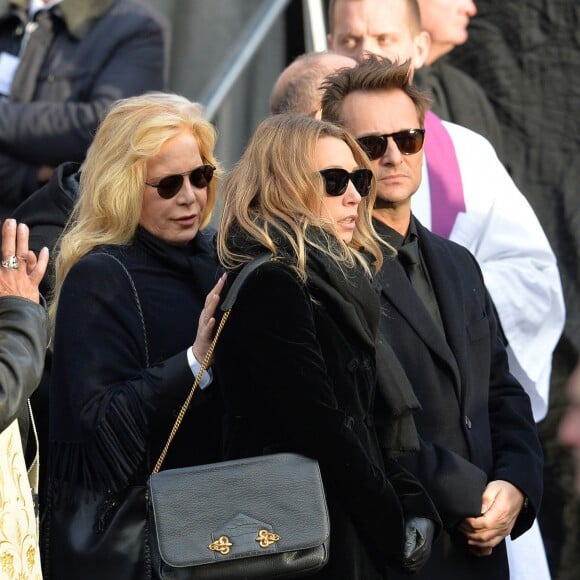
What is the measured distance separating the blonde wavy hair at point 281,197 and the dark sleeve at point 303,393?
98mm

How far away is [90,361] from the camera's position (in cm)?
367

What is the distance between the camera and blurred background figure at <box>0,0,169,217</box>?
17.8ft

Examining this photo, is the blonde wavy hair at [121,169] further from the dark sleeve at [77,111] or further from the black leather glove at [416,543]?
the dark sleeve at [77,111]

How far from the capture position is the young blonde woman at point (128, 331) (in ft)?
11.8

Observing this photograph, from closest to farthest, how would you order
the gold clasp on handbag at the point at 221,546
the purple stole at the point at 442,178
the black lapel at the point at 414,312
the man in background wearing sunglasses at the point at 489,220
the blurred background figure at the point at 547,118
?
the gold clasp on handbag at the point at 221,546 → the black lapel at the point at 414,312 → the man in background wearing sunglasses at the point at 489,220 → the purple stole at the point at 442,178 → the blurred background figure at the point at 547,118

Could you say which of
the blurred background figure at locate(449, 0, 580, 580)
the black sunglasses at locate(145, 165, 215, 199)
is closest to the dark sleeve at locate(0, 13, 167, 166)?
the black sunglasses at locate(145, 165, 215, 199)

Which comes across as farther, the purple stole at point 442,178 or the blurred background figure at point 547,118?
the blurred background figure at point 547,118

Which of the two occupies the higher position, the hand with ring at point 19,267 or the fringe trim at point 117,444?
the hand with ring at point 19,267


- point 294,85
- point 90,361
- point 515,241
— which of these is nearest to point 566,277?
point 515,241

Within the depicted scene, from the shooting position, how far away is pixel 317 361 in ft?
10.5

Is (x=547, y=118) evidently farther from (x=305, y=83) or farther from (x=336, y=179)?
(x=336, y=179)

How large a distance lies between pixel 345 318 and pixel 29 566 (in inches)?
35.4

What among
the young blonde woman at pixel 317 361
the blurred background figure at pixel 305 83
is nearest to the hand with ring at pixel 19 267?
the young blonde woman at pixel 317 361

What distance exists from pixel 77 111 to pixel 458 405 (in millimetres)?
2318
